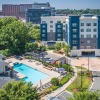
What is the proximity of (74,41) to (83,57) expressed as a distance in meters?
3.85

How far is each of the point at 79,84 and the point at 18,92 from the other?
15.6 meters

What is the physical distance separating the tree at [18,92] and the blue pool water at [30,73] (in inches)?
651

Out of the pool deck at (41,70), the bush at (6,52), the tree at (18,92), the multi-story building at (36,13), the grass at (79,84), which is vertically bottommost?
Answer: the grass at (79,84)

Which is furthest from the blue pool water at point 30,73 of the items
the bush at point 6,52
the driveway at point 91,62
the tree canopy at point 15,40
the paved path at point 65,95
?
the driveway at point 91,62

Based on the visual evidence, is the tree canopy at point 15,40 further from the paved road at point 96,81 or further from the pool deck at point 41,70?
the paved road at point 96,81

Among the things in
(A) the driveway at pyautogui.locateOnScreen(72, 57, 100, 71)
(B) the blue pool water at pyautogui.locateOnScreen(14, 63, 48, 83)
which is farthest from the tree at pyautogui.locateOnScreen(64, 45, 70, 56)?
(B) the blue pool water at pyautogui.locateOnScreen(14, 63, 48, 83)

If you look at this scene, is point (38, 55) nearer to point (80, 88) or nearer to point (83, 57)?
point (83, 57)

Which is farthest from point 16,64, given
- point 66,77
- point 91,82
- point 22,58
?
point 91,82

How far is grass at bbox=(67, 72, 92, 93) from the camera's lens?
37.3 meters

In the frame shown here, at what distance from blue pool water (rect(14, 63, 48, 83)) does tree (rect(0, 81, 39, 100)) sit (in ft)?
54.2

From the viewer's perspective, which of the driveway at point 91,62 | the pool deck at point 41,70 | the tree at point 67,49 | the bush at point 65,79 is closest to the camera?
the bush at point 65,79

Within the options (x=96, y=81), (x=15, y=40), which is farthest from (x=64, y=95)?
(x=15, y=40)

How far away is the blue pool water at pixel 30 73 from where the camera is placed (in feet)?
143

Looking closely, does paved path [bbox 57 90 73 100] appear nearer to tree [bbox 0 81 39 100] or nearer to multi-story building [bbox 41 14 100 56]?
tree [bbox 0 81 39 100]
